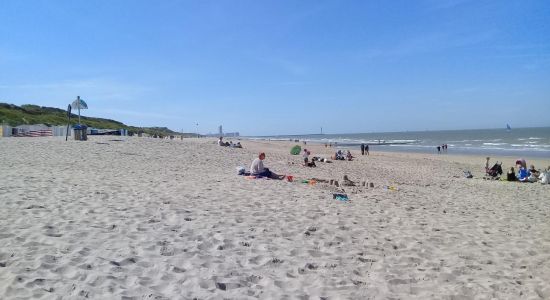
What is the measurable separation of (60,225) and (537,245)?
6.84m

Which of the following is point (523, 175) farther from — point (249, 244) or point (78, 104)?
point (78, 104)

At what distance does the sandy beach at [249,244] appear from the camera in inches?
144

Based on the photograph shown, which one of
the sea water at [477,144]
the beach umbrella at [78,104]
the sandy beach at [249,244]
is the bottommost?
the sandy beach at [249,244]

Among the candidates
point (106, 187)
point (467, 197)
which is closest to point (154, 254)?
point (106, 187)

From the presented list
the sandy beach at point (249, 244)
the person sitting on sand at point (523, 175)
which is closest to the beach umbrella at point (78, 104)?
the sandy beach at point (249, 244)

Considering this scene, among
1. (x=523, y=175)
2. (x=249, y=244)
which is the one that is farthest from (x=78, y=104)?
(x=523, y=175)

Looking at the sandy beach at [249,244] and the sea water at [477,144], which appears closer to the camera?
the sandy beach at [249,244]

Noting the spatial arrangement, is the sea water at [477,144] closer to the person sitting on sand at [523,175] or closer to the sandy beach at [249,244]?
the person sitting on sand at [523,175]

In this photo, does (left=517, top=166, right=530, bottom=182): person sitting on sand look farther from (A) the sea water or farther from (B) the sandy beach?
(A) the sea water

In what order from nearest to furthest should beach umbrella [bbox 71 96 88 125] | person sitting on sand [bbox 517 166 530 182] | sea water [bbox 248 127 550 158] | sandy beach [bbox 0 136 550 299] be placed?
sandy beach [bbox 0 136 550 299], person sitting on sand [bbox 517 166 530 182], beach umbrella [bbox 71 96 88 125], sea water [bbox 248 127 550 158]

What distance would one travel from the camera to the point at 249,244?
4930 mm

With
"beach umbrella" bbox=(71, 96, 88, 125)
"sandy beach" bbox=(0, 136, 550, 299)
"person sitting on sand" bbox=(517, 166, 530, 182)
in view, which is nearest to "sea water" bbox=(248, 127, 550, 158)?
"person sitting on sand" bbox=(517, 166, 530, 182)

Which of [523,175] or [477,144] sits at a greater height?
[477,144]

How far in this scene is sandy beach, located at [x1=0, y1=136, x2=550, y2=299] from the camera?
3664mm
